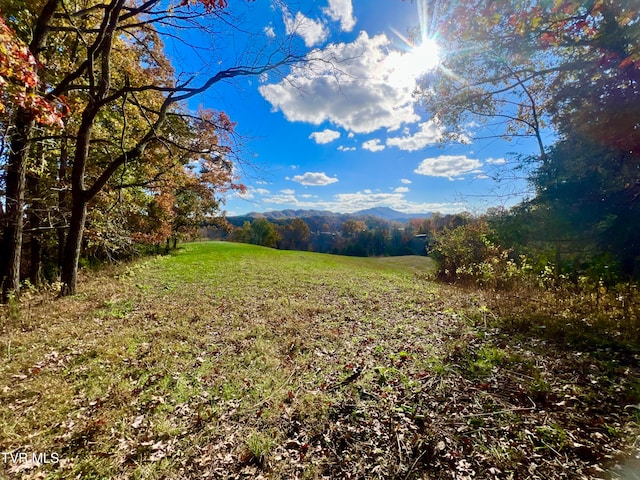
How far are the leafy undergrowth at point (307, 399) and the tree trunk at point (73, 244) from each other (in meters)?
1.22

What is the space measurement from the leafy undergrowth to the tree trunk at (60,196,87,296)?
1217 mm

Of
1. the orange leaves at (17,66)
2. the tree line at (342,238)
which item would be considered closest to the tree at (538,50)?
the orange leaves at (17,66)

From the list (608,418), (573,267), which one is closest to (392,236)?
(573,267)

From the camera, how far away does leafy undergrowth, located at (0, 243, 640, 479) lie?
2197 mm

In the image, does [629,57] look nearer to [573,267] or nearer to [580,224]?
[580,224]

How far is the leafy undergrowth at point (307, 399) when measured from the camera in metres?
2.20

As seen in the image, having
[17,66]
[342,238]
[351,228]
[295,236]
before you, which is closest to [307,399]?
[17,66]

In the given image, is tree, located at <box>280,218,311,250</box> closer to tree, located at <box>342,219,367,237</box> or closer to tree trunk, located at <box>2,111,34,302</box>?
tree, located at <box>342,219,367,237</box>

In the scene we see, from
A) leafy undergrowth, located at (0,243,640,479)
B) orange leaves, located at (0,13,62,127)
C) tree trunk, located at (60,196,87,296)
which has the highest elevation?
orange leaves, located at (0,13,62,127)

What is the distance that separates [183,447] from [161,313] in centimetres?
393

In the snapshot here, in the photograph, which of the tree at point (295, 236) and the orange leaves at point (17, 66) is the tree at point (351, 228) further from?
the orange leaves at point (17, 66)

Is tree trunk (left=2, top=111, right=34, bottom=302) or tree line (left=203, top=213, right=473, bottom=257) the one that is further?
tree line (left=203, top=213, right=473, bottom=257)

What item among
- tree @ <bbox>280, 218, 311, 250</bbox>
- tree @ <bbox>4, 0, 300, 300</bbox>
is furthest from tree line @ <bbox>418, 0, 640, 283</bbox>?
tree @ <bbox>280, 218, 311, 250</bbox>

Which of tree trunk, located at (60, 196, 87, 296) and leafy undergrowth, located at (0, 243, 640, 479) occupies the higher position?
tree trunk, located at (60, 196, 87, 296)
